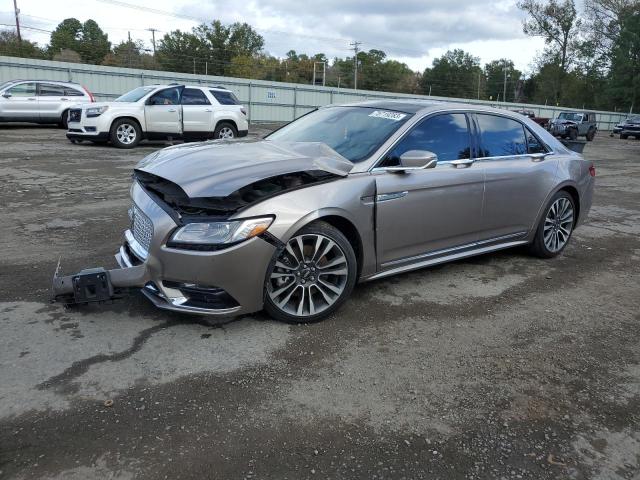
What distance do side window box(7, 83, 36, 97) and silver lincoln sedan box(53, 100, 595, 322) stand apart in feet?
51.3

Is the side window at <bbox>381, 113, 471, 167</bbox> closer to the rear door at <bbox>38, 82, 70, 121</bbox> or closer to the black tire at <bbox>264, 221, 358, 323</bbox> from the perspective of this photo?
the black tire at <bbox>264, 221, 358, 323</bbox>

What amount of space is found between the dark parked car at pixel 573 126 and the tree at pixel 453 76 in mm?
61066

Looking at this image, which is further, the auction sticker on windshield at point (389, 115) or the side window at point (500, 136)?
the side window at point (500, 136)

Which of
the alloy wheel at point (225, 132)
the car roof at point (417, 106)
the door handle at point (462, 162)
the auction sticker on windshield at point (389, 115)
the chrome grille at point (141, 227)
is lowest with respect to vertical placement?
the chrome grille at point (141, 227)

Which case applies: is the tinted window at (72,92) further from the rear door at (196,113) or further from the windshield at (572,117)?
the windshield at (572,117)

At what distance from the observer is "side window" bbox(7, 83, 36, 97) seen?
56.2 feet

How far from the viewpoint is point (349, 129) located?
15.0 feet

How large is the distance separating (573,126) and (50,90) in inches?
1093

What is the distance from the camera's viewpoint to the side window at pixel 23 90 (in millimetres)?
17141

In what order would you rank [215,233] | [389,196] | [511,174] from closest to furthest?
[215,233] < [389,196] < [511,174]

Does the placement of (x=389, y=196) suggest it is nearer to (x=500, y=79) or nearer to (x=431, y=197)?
(x=431, y=197)

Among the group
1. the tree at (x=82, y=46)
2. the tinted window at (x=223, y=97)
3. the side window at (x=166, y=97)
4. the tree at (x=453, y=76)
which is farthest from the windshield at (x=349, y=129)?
the tree at (x=453, y=76)

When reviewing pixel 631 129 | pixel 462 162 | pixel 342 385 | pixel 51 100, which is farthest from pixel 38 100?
pixel 631 129

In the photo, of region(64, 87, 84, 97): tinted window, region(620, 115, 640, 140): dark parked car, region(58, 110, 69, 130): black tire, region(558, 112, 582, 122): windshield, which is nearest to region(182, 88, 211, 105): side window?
region(64, 87, 84, 97): tinted window
